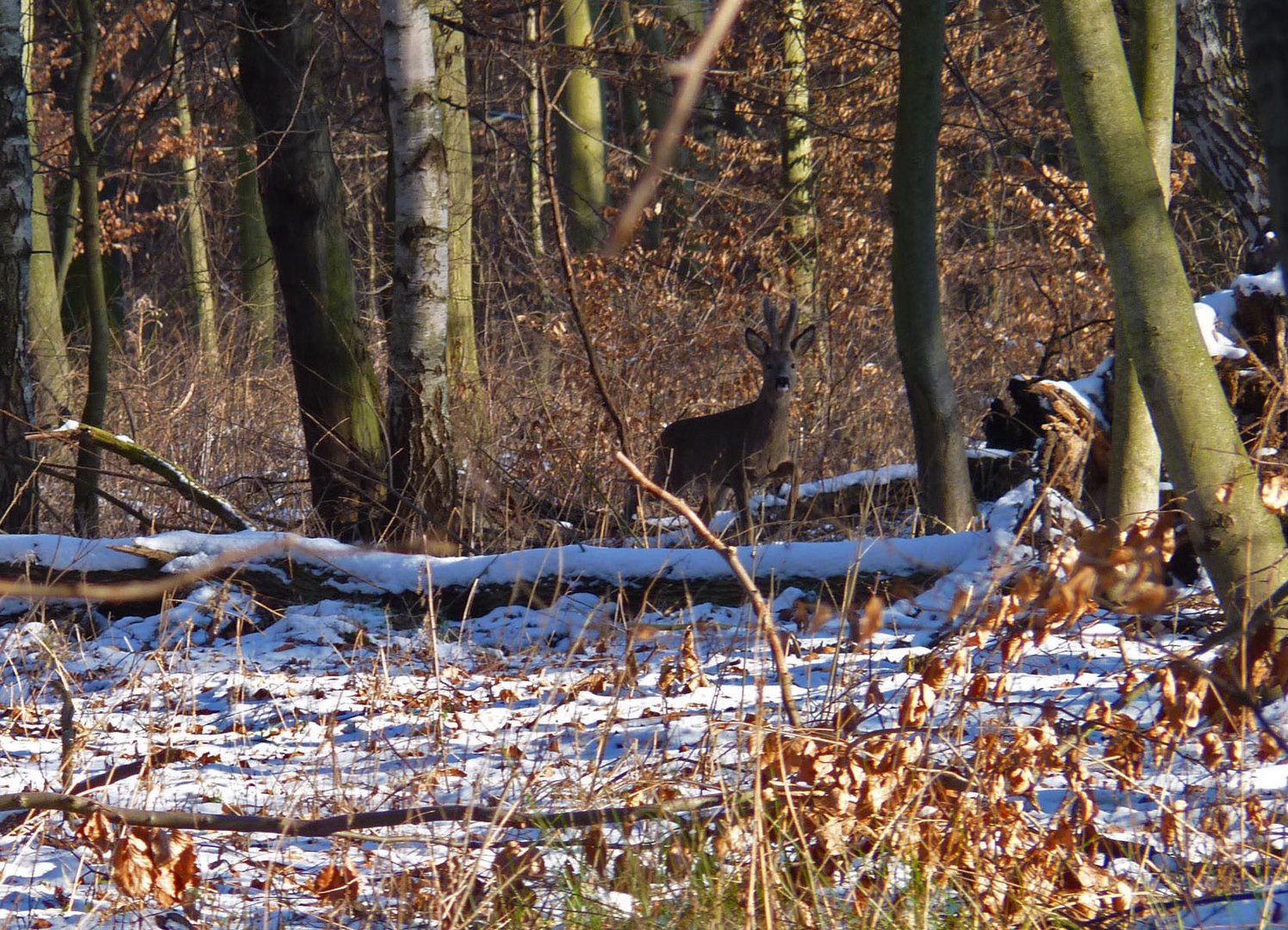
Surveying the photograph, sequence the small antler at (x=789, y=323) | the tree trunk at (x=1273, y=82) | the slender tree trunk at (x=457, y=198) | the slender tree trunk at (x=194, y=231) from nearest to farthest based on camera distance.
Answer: the tree trunk at (x=1273, y=82)
the small antler at (x=789, y=323)
the slender tree trunk at (x=457, y=198)
the slender tree trunk at (x=194, y=231)

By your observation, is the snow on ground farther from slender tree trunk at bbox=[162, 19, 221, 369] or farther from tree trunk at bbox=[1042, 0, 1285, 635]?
slender tree trunk at bbox=[162, 19, 221, 369]

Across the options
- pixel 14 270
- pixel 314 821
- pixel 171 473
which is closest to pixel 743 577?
pixel 314 821

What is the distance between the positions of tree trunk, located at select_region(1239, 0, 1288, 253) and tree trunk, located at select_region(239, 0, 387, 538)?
642 cm

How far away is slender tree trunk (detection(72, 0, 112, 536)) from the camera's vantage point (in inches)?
299

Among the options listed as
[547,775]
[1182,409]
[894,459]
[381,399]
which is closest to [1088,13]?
[1182,409]

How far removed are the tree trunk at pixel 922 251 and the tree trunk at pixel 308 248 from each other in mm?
2968

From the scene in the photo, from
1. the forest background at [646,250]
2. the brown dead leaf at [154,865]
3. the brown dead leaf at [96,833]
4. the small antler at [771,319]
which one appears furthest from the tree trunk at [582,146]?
the brown dead leaf at [154,865]

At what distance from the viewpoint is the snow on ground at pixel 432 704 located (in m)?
3.16

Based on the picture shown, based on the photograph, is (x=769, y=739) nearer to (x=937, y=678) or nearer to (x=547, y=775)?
(x=937, y=678)

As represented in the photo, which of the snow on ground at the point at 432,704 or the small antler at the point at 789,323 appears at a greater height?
the small antler at the point at 789,323

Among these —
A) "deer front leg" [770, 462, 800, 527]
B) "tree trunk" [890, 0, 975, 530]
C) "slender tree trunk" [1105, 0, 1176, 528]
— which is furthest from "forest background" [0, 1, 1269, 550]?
"slender tree trunk" [1105, 0, 1176, 528]

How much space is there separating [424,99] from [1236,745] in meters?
5.15

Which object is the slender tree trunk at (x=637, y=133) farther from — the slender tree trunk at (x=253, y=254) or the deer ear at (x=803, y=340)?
the slender tree trunk at (x=253, y=254)

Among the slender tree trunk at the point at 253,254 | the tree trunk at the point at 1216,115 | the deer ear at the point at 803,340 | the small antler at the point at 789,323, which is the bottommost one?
the deer ear at the point at 803,340
